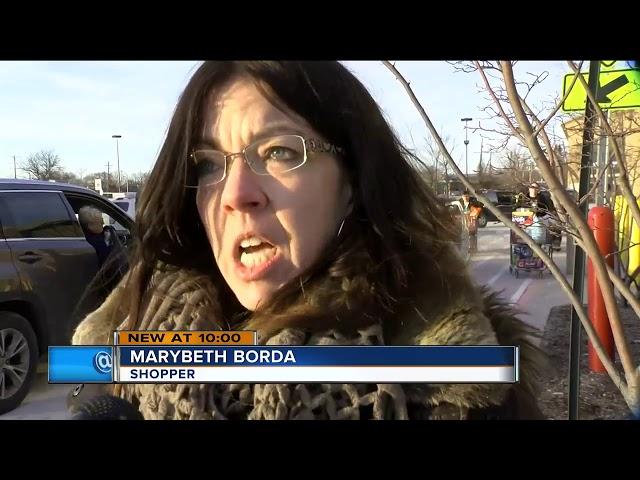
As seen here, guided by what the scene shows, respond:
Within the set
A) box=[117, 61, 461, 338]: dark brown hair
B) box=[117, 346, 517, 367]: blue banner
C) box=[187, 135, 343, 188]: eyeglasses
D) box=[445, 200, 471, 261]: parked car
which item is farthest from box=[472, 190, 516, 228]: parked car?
box=[187, 135, 343, 188]: eyeglasses

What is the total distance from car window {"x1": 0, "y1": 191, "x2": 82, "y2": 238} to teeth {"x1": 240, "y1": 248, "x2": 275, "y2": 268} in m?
0.89

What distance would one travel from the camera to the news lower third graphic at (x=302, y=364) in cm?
250

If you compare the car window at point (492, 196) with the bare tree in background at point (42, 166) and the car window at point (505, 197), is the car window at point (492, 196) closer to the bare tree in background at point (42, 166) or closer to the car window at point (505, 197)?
the car window at point (505, 197)

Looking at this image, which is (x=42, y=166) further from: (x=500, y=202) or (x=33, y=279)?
(x=500, y=202)

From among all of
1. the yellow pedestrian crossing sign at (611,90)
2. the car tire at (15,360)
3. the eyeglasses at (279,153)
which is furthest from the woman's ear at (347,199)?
the car tire at (15,360)

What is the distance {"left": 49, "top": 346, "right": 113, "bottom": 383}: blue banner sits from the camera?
2.61m

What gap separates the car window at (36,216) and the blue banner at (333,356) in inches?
29.5

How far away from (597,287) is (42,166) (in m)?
3.02

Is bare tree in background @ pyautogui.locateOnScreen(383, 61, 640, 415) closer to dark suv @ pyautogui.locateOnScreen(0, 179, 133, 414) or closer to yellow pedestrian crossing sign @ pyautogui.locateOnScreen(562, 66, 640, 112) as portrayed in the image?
yellow pedestrian crossing sign @ pyautogui.locateOnScreen(562, 66, 640, 112)

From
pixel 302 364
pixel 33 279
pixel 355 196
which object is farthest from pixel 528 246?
pixel 33 279

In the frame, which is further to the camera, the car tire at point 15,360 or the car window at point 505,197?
the car window at point 505,197

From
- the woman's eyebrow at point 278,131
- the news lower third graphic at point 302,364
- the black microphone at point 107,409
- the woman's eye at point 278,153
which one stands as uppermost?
the woman's eyebrow at point 278,131
